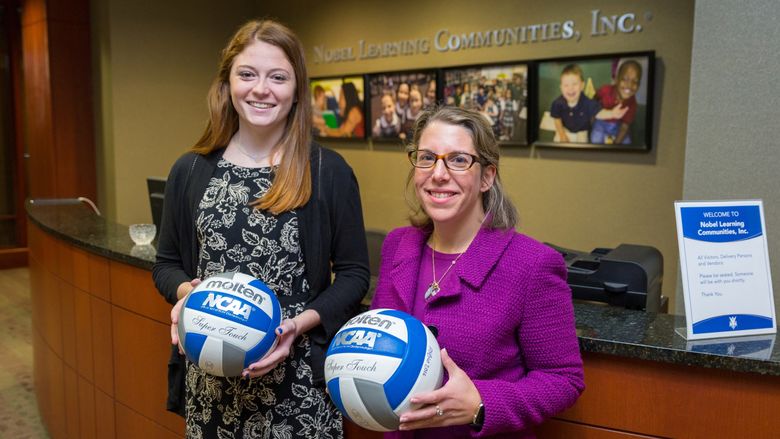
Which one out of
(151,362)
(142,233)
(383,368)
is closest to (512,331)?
(383,368)

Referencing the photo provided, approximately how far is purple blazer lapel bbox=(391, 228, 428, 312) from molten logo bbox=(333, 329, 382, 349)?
0.64ft

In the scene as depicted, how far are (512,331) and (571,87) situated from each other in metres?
3.49

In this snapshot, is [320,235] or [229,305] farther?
[320,235]

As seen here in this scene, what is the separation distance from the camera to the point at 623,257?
2191mm

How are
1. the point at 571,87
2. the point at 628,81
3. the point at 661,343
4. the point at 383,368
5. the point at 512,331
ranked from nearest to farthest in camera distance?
the point at 383,368
the point at 512,331
the point at 661,343
the point at 628,81
the point at 571,87

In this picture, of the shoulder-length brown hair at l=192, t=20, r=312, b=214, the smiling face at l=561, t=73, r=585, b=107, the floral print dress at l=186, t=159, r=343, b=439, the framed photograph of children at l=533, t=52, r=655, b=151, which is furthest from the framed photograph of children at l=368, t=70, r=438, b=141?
the floral print dress at l=186, t=159, r=343, b=439

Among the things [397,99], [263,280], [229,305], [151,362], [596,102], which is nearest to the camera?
[229,305]

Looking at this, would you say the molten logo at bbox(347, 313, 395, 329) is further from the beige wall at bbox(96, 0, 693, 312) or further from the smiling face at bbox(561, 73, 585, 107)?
the smiling face at bbox(561, 73, 585, 107)

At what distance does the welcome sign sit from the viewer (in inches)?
61.9

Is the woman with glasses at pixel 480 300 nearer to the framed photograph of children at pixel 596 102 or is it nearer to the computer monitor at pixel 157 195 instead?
the computer monitor at pixel 157 195

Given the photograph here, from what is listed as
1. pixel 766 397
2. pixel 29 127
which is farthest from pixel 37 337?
pixel 29 127

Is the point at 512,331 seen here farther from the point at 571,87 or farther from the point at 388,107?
the point at 388,107

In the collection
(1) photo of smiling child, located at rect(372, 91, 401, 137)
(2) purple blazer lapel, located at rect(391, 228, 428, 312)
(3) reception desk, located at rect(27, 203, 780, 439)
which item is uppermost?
(1) photo of smiling child, located at rect(372, 91, 401, 137)

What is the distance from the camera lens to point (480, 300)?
1.34 m
